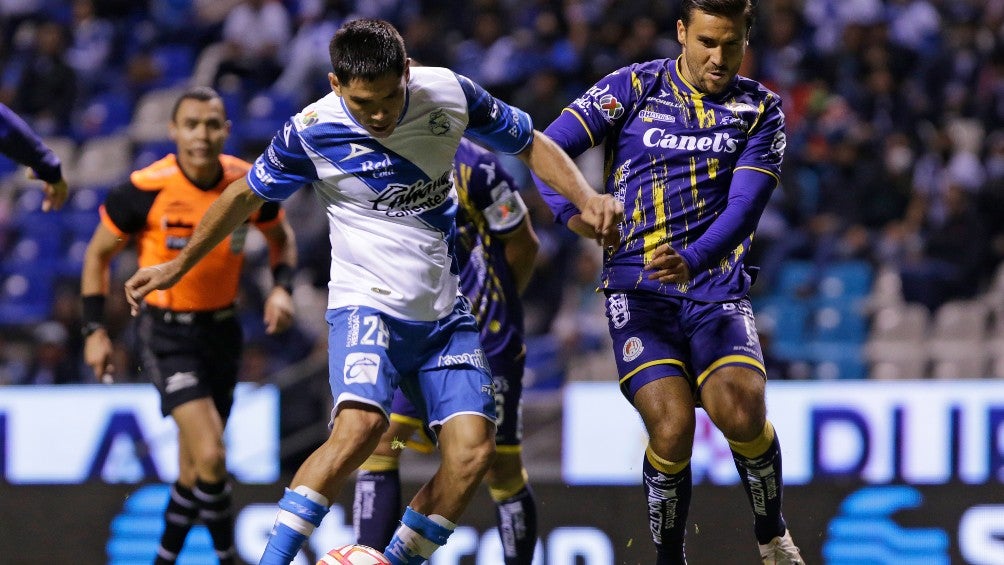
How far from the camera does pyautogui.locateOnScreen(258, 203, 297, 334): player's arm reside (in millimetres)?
6633

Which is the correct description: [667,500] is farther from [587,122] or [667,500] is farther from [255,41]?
[255,41]

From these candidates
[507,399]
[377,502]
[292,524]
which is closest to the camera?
→ [292,524]

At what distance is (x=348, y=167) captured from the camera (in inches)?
197

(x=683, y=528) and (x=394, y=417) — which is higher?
(x=394, y=417)

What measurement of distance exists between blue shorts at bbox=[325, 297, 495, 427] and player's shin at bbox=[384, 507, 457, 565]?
1.21 feet

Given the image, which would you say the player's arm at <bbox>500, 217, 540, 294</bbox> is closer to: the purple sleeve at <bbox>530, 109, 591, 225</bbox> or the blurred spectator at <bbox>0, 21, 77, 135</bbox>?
the purple sleeve at <bbox>530, 109, 591, 225</bbox>

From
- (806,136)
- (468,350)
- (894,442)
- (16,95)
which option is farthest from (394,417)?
(16,95)

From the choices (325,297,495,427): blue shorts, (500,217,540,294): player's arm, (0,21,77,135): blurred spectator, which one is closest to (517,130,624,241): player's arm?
(325,297,495,427): blue shorts

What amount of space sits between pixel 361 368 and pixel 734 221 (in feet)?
5.20

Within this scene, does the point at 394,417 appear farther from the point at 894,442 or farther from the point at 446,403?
the point at 894,442

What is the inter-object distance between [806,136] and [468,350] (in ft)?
31.0

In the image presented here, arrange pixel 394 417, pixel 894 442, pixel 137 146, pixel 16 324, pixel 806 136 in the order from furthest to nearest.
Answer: pixel 137 146 < pixel 806 136 < pixel 16 324 < pixel 894 442 < pixel 394 417

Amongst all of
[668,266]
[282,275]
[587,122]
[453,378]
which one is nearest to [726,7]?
[587,122]

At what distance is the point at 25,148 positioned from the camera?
20.9 ft
